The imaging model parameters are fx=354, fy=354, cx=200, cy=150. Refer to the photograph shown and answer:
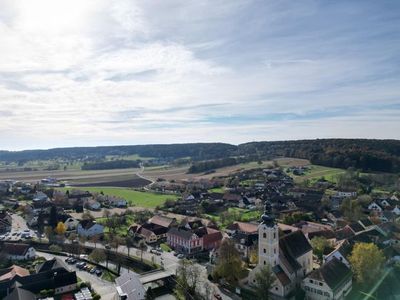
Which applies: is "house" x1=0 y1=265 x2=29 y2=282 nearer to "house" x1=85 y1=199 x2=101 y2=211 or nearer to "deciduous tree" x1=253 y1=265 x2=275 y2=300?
"deciduous tree" x1=253 y1=265 x2=275 y2=300

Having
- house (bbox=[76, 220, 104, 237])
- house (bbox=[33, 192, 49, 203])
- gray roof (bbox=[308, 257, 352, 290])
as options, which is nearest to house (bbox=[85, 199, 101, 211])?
house (bbox=[33, 192, 49, 203])

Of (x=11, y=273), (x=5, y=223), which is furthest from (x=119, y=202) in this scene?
(x=11, y=273)

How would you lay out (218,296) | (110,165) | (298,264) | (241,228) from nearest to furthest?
(218,296), (298,264), (241,228), (110,165)

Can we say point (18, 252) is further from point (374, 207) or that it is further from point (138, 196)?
point (374, 207)

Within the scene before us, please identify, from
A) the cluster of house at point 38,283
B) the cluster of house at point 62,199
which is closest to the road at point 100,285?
the cluster of house at point 38,283

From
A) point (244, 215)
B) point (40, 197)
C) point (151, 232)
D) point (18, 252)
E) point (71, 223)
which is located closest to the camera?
point (18, 252)

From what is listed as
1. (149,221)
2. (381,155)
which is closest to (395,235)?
(149,221)

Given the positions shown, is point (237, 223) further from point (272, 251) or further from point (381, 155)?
point (381, 155)
